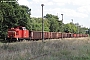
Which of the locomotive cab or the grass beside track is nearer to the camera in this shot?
the grass beside track

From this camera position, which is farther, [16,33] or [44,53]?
[16,33]

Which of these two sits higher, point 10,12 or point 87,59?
point 10,12

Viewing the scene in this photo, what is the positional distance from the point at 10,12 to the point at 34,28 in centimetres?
3496

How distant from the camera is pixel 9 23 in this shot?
207ft

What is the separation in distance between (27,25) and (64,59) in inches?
2234

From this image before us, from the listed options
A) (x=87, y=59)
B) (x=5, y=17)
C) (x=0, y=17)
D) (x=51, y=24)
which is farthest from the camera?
(x=51, y=24)

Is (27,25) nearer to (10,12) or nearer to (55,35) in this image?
(55,35)

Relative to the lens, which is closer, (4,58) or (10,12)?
(4,58)

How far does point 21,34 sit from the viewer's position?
49188 mm

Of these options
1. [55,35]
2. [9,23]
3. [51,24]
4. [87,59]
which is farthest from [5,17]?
[51,24]

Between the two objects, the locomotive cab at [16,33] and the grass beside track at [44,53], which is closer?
the grass beside track at [44,53]

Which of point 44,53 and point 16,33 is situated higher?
point 16,33

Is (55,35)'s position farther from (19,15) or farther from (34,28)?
(34,28)

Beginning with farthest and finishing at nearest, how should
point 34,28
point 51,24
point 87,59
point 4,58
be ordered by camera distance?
point 51,24 < point 34,28 < point 87,59 < point 4,58
